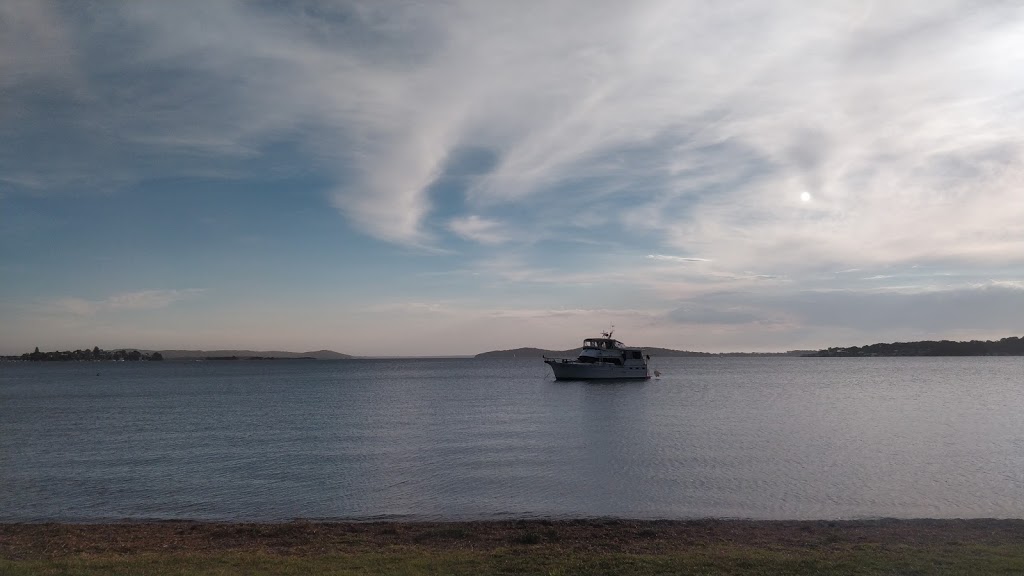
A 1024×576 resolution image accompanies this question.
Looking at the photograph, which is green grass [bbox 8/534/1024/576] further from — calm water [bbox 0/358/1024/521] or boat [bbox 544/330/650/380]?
boat [bbox 544/330/650/380]

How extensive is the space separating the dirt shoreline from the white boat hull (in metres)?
81.0

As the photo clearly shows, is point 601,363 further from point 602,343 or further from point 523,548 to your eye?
point 523,548

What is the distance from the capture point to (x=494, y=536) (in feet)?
52.1

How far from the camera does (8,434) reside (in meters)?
43.1

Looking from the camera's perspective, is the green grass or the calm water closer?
the green grass

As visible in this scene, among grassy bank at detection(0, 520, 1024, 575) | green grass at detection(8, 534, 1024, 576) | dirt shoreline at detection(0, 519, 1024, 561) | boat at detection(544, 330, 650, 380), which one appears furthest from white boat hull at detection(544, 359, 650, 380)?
green grass at detection(8, 534, 1024, 576)

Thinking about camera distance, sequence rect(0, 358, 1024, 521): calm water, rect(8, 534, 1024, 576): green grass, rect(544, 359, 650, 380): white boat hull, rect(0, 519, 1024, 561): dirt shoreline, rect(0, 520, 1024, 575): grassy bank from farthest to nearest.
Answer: rect(544, 359, 650, 380): white boat hull < rect(0, 358, 1024, 521): calm water < rect(0, 519, 1024, 561): dirt shoreline < rect(0, 520, 1024, 575): grassy bank < rect(8, 534, 1024, 576): green grass

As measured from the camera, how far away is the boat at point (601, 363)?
325 feet

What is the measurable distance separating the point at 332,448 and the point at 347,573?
24.2m

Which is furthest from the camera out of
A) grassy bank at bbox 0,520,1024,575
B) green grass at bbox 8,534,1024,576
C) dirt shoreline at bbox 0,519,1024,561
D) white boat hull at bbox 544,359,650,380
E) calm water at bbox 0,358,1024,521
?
white boat hull at bbox 544,359,650,380

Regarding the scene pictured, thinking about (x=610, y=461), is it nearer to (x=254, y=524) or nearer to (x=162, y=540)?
(x=254, y=524)

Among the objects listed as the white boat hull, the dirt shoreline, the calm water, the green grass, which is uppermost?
the white boat hull

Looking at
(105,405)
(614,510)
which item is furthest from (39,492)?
(105,405)

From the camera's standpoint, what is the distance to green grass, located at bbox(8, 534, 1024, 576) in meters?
11.7
